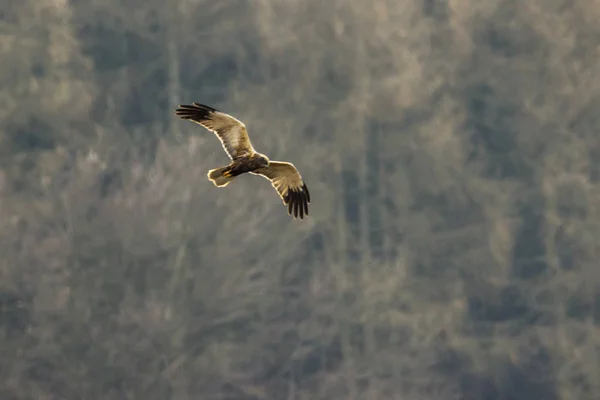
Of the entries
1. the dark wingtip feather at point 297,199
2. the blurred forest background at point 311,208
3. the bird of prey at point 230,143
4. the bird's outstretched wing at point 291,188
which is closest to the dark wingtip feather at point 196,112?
the bird of prey at point 230,143

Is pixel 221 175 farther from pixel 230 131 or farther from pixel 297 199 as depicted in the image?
pixel 297 199

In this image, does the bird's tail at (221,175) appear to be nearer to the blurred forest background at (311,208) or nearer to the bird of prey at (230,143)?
the bird of prey at (230,143)

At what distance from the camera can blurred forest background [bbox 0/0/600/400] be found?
174 feet

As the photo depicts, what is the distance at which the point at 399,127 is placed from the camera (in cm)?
5872

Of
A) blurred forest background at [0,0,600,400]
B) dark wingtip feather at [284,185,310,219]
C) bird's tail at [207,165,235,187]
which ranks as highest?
blurred forest background at [0,0,600,400]

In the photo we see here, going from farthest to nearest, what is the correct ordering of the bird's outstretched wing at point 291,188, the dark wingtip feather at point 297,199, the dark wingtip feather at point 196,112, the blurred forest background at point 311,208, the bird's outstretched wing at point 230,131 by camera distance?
the blurred forest background at point 311,208 → the dark wingtip feather at point 297,199 → the bird's outstretched wing at point 291,188 → the bird's outstretched wing at point 230,131 → the dark wingtip feather at point 196,112

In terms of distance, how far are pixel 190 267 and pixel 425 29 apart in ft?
45.2

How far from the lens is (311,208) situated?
55.9 meters

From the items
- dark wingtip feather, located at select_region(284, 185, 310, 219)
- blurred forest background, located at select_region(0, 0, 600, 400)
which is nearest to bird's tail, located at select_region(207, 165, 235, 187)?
dark wingtip feather, located at select_region(284, 185, 310, 219)

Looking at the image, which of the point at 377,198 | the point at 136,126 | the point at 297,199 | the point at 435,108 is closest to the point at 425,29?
the point at 435,108

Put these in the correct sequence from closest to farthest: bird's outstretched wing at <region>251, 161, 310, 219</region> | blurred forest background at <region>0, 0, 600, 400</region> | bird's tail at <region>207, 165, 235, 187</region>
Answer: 1. bird's tail at <region>207, 165, 235, 187</region>
2. bird's outstretched wing at <region>251, 161, 310, 219</region>
3. blurred forest background at <region>0, 0, 600, 400</region>

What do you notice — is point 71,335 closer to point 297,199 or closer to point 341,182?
point 341,182

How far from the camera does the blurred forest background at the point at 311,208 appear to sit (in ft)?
174

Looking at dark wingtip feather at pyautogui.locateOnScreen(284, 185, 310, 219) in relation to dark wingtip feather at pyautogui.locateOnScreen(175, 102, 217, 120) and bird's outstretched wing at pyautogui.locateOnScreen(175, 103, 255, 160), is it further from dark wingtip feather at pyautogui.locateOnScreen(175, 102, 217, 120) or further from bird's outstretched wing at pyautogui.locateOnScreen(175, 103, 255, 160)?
dark wingtip feather at pyautogui.locateOnScreen(175, 102, 217, 120)
